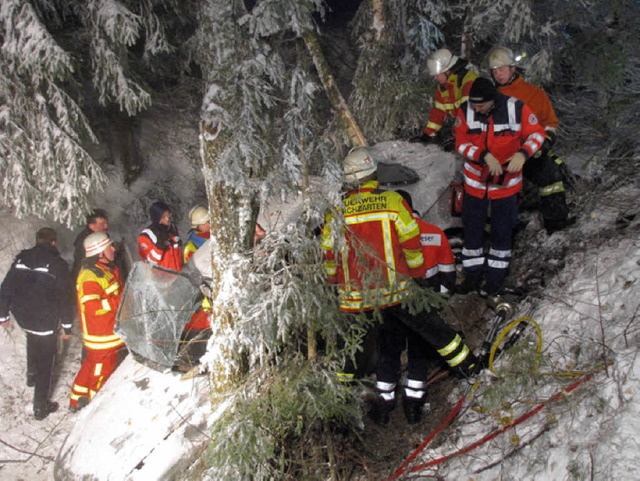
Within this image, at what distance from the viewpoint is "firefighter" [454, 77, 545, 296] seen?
4.69 m

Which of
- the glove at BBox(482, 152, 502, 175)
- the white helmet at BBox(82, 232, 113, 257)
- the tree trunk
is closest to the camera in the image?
the tree trunk

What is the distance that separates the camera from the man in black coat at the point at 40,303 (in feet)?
22.9

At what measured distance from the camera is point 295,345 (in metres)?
Result: 3.82

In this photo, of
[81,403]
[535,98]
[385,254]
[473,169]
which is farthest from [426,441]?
[81,403]

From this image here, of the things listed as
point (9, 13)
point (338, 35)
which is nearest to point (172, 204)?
point (9, 13)

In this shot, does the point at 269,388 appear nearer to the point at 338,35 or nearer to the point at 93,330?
the point at 93,330

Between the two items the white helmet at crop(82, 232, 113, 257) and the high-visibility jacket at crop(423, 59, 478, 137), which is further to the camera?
the white helmet at crop(82, 232, 113, 257)

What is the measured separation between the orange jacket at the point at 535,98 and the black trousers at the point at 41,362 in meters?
6.89

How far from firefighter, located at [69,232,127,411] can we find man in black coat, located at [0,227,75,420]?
54cm

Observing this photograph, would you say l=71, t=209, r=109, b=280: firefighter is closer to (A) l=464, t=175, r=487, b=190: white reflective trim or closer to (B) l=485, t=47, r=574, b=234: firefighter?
(A) l=464, t=175, r=487, b=190: white reflective trim

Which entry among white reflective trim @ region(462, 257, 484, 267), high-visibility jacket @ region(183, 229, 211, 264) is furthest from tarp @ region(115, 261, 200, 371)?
white reflective trim @ region(462, 257, 484, 267)

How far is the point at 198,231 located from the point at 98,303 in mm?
1626

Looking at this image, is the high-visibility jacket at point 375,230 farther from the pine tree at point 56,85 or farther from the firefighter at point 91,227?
the firefighter at point 91,227

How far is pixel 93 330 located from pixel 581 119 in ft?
23.7
